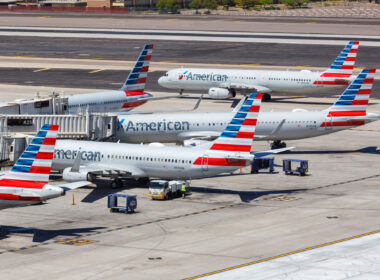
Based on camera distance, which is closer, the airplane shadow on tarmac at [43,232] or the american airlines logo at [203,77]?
the airplane shadow on tarmac at [43,232]

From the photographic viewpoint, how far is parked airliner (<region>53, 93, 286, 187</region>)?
60.9m

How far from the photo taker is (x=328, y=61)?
153m

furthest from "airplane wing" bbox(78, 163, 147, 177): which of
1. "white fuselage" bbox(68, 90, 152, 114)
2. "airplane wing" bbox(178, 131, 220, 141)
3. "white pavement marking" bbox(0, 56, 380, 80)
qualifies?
"white pavement marking" bbox(0, 56, 380, 80)

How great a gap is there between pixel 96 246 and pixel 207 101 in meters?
72.5

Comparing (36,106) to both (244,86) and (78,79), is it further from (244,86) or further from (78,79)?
(78,79)

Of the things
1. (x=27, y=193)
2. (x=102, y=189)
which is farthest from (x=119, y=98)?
(x=27, y=193)

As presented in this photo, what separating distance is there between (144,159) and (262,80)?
54110 mm

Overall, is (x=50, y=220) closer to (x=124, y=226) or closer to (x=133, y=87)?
(x=124, y=226)

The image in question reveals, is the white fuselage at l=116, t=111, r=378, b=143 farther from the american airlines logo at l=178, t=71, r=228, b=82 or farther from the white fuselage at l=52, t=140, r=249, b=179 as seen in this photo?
the american airlines logo at l=178, t=71, r=228, b=82

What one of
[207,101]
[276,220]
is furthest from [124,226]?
[207,101]

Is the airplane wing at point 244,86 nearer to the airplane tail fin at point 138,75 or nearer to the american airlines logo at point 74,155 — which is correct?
the airplane tail fin at point 138,75

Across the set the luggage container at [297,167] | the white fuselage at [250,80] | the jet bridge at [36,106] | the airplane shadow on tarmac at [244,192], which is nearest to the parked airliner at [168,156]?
the airplane shadow on tarmac at [244,192]

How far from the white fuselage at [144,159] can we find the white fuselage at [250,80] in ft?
166

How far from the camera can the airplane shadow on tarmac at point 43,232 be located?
51750 mm
